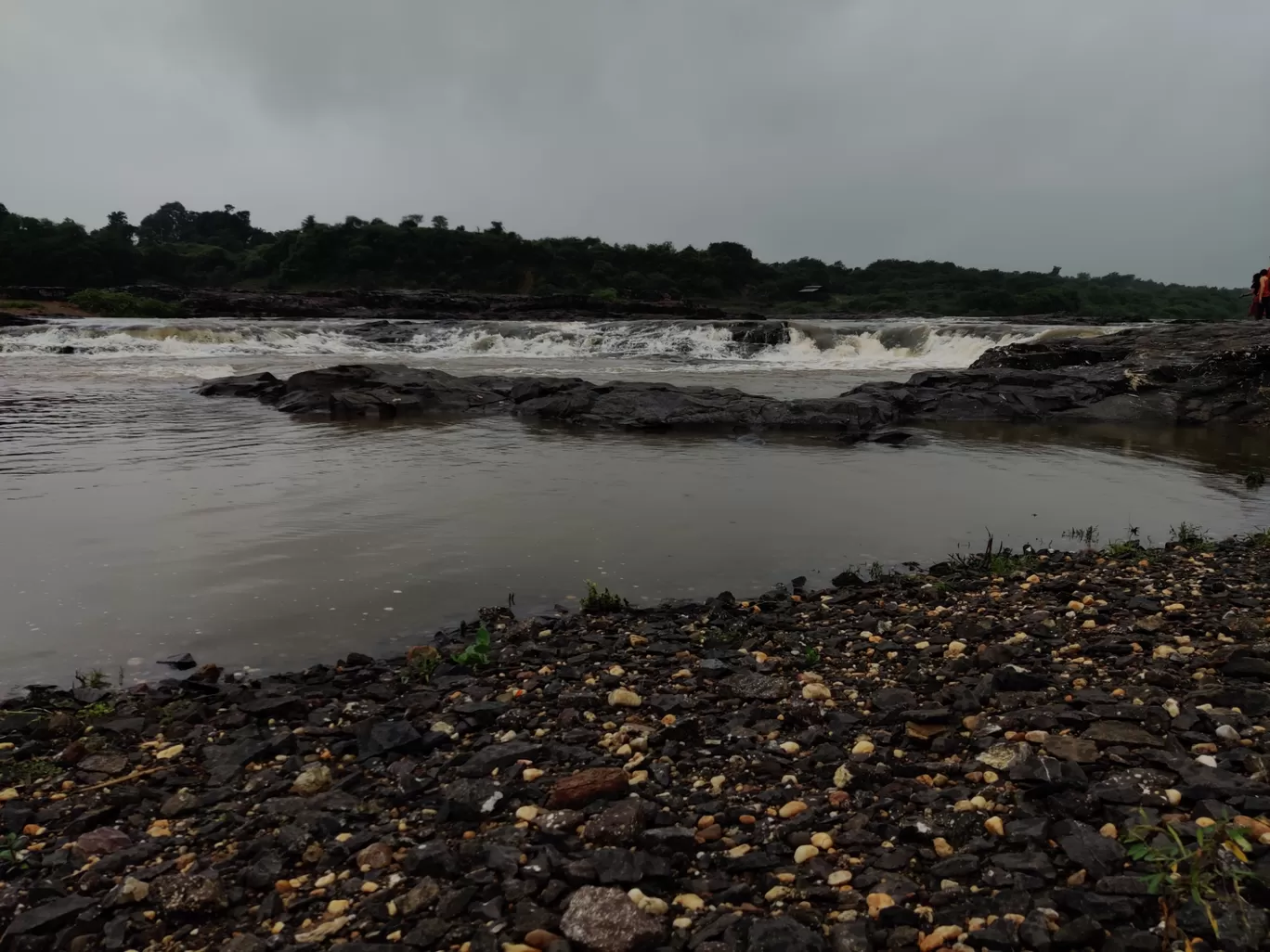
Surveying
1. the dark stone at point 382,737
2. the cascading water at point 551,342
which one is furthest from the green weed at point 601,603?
the cascading water at point 551,342

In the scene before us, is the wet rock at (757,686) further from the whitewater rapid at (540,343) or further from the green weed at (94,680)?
the whitewater rapid at (540,343)

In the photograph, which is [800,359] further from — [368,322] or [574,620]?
[574,620]

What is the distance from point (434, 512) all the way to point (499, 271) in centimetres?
7769

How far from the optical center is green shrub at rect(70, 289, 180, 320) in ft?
148

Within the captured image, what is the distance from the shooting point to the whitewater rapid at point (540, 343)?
92.6 ft

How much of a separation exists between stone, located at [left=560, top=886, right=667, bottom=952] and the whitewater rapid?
80.4 feet

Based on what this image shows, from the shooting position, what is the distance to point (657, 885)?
244cm

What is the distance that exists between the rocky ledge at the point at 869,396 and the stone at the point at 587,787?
11.0m

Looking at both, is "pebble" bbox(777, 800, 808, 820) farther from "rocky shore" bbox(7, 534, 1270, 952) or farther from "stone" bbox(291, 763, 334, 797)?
"stone" bbox(291, 763, 334, 797)

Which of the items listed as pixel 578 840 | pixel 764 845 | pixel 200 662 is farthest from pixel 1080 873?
pixel 200 662

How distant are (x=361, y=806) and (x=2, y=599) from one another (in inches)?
154

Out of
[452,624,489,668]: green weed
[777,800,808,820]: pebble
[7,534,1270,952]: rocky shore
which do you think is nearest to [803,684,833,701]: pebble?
[7,534,1270,952]: rocky shore

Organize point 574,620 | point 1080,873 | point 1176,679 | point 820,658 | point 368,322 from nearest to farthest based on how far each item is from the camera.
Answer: point 1080,873 → point 1176,679 → point 820,658 → point 574,620 → point 368,322

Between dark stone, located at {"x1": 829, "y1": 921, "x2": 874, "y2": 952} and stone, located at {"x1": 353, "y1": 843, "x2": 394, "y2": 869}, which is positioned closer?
dark stone, located at {"x1": 829, "y1": 921, "x2": 874, "y2": 952}
